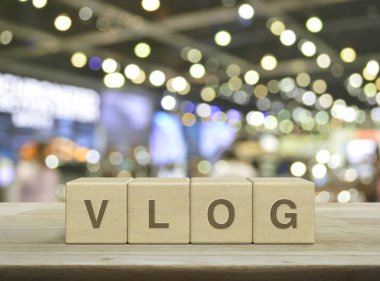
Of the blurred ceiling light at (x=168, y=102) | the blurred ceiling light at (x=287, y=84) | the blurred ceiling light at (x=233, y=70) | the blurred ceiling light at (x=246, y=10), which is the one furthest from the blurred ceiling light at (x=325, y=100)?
the blurred ceiling light at (x=246, y=10)

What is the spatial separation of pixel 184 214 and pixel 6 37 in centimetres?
811

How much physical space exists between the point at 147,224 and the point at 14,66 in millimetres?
9657

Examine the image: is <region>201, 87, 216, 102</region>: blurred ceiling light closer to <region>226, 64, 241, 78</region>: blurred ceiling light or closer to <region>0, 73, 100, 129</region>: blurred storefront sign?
<region>226, 64, 241, 78</region>: blurred ceiling light

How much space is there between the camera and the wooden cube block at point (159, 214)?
43.3 inches

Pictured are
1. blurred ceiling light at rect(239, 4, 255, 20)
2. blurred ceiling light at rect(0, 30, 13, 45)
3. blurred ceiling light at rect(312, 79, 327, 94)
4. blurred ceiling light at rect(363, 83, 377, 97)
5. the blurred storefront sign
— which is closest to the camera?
blurred ceiling light at rect(239, 4, 255, 20)

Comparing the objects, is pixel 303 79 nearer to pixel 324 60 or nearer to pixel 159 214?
pixel 324 60

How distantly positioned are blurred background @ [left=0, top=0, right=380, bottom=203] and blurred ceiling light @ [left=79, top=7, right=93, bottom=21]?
24mm

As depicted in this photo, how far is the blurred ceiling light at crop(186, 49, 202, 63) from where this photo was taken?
31.9 ft

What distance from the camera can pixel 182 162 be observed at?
12.9 metres

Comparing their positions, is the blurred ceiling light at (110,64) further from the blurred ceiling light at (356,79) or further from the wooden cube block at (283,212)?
the wooden cube block at (283,212)

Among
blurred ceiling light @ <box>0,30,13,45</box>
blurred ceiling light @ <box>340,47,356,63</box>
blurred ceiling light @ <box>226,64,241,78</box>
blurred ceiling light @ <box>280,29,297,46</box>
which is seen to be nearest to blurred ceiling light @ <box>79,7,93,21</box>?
blurred ceiling light @ <box>0,30,13,45</box>

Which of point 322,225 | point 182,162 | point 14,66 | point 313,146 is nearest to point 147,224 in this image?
point 322,225

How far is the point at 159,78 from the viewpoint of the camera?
10461 mm

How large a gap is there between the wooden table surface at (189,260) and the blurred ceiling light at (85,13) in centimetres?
599
